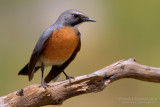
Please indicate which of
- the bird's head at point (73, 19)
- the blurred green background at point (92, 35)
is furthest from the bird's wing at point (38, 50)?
the blurred green background at point (92, 35)

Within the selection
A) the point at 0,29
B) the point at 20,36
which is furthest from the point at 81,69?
the point at 0,29

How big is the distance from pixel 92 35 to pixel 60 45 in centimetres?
176

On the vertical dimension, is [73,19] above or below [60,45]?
above

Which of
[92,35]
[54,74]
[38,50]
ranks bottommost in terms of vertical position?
[54,74]

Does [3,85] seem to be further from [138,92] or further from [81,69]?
[138,92]

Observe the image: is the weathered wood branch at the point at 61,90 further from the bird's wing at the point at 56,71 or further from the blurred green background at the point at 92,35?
the blurred green background at the point at 92,35

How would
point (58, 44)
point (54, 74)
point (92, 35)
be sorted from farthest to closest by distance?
point (92, 35) < point (54, 74) < point (58, 44)

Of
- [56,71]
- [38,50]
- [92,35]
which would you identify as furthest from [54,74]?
[92,35]

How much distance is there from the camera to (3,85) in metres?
4.60

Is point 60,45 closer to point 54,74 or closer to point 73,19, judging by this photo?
point 73,19

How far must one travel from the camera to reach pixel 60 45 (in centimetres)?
316

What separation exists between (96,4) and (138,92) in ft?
5.78

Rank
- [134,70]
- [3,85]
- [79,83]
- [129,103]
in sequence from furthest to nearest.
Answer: [3,85]
[129,103]
[134,70]
[79,83]

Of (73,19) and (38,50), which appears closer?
(38,50)
